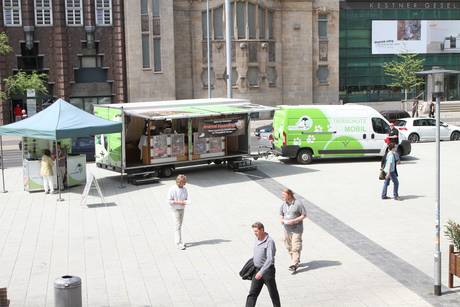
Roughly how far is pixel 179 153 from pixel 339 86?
37.0 metres

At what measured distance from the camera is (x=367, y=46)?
198 ft

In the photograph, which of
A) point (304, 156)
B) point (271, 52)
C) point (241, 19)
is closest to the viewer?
point (304, 156)

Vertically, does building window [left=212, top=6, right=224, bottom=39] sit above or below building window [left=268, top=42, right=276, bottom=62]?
above

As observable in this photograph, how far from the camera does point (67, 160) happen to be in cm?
2294

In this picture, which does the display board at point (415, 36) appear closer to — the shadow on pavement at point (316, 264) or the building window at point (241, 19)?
the building window at point (241, 19)

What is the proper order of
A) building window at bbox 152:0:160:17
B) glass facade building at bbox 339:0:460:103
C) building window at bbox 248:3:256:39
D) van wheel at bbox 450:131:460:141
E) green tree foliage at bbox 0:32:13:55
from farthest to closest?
glass facade building at bbox 339:0:460:103, building window at bbox 248:3:256:39, building window at bbox 152:0:160:17, green tree foliage at bbox 0:32:13:55, van wheel at bbox 450:131:460:141

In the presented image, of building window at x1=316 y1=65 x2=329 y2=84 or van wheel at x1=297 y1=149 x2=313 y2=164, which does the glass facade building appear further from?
van wheel at x1=297 y1=149 x2=313 y2=164

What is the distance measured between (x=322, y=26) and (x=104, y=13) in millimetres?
16352

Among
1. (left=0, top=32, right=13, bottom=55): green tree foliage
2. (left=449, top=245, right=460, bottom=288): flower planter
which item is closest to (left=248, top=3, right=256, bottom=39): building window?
(left=0, top=32, right=13, bottom=55): green tree foliage

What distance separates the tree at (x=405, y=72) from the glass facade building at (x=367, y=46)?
880 millimetres

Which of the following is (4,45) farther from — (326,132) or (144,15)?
(326,132)

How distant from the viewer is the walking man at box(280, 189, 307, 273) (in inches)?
522

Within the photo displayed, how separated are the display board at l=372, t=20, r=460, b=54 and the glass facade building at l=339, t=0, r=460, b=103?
39 centimetres

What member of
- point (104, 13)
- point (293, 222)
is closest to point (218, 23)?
point (104, 13)
